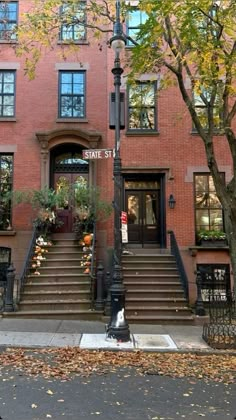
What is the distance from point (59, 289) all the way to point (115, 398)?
252 inches

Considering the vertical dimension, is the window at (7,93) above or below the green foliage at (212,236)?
above

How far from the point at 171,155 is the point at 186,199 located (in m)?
1.63

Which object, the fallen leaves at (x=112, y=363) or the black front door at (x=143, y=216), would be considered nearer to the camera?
the fallen leaves at (x=112, y=363)

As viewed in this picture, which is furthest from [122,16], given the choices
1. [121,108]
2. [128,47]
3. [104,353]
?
[104,353]

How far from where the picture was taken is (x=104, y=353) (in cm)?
776

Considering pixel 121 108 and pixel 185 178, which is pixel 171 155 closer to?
pixel 185 178

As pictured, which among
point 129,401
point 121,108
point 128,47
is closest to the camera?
point 129,401

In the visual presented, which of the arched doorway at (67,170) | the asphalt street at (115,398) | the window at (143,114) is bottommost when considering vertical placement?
the asphalt street at (115,398)

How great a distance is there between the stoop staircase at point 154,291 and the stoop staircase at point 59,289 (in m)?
1.17

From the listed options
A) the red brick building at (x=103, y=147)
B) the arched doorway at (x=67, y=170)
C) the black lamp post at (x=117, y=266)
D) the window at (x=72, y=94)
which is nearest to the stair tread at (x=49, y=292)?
the red brick building at (x=103, y=147)

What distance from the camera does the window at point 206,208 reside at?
46.0ft

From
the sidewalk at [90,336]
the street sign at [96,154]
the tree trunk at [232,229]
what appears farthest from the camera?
the street sign at [96,154]

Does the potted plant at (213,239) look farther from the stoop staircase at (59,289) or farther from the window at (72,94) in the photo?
the window at (72,94)

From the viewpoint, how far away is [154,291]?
38.3 feet
